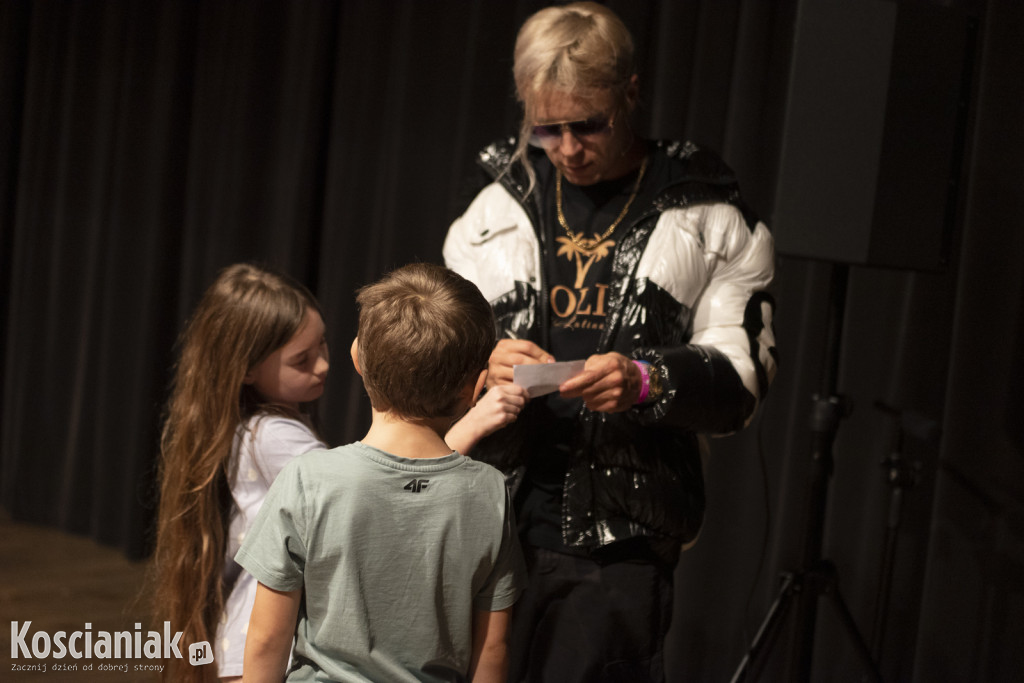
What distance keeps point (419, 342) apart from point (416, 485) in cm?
16

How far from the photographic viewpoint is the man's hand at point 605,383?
1.34 metres

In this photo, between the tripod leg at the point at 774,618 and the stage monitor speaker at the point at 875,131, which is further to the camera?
the tripod leg at the point at 774,618

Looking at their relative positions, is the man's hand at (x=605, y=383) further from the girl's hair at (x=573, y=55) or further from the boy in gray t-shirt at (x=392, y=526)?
the girl's hair at (x=573, y=55)

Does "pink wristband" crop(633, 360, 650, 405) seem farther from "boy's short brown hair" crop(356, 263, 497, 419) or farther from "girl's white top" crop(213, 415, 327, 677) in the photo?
"girl's white top" crop(213, 415, 327, 677)

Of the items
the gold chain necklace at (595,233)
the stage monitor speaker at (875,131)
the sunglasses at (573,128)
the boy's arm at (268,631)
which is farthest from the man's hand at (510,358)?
the stage monitor speaker at (875,131)

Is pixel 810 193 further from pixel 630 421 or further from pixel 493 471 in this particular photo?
pixel 493 471

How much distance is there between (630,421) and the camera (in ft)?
4.90

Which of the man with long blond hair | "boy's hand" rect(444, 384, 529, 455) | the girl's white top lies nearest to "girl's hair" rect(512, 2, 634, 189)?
the man with long blond hair

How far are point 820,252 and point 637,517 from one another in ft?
2.24

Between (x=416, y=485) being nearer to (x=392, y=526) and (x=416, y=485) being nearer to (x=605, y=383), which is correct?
(x=392, y=526)

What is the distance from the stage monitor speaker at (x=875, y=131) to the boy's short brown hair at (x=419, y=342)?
3.08 feet

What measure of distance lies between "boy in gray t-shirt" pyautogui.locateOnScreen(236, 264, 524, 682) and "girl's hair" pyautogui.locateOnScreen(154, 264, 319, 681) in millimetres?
594

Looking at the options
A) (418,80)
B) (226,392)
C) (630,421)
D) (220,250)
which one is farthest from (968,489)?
(220,250)

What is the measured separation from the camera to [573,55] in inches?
57.4
